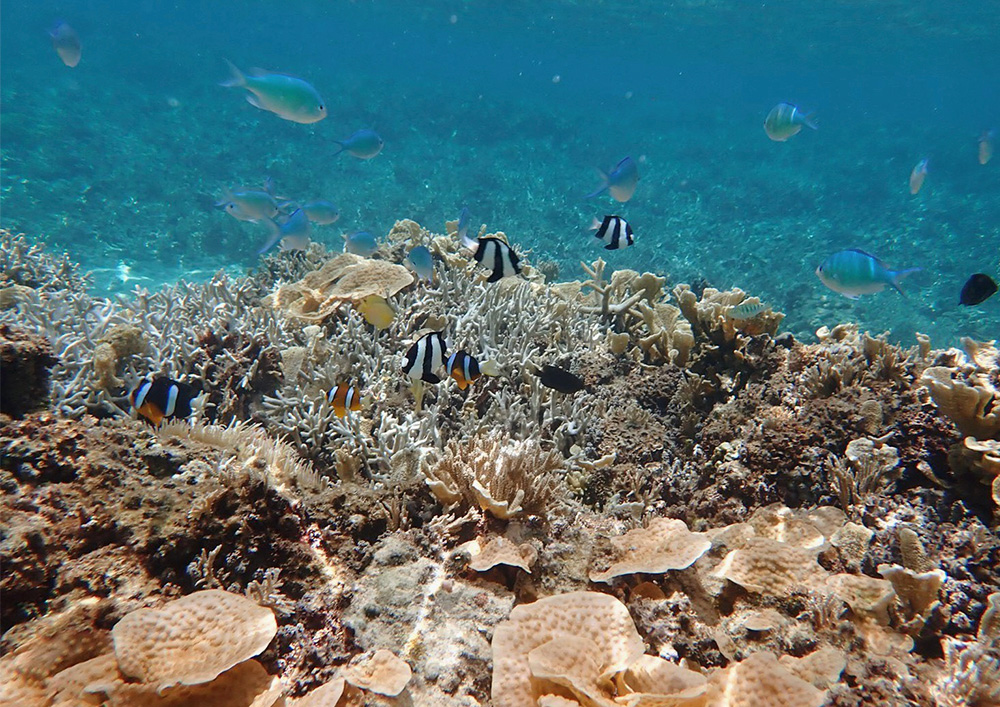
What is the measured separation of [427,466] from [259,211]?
543 cm

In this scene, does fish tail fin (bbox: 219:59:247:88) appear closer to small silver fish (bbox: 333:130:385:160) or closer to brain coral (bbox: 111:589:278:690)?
small silver fish (bbox: 333:130:385:160)

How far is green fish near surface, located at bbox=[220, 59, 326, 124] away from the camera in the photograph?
5119 mm

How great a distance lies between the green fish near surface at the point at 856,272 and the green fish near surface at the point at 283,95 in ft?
16.8

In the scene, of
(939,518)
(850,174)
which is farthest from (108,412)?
(850,174)

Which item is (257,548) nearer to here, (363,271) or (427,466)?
(427,466)

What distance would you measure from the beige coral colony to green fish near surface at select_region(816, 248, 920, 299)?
520mm

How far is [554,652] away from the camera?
2.04 meters

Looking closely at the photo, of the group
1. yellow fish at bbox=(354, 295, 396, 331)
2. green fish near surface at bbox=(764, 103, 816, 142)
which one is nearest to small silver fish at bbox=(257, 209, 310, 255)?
Result: yellow fish at bbox=(354, 295, 396, 331)

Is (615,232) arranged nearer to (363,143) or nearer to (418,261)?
(418,261)

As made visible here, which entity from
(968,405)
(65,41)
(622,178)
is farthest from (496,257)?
(65,41)

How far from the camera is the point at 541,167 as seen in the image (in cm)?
2538

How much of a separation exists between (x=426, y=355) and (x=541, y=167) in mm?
24047

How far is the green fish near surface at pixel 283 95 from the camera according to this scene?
16.8 feet

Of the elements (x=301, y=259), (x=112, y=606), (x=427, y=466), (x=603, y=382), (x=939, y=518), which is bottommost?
(x=112, y=606)
